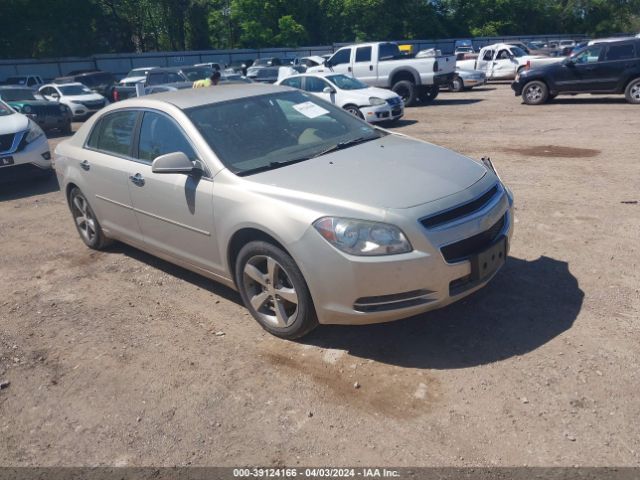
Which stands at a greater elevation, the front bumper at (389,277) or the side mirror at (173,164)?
the side mirror at (173,164)

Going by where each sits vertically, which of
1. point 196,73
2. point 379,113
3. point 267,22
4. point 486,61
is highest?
point 379,113

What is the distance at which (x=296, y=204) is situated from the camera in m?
3.68

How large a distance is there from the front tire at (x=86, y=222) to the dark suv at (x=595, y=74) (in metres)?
14.6

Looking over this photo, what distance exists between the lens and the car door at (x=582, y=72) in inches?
625

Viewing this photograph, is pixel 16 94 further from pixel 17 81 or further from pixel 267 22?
pixel 267 22

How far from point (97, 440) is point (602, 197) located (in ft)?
19.8

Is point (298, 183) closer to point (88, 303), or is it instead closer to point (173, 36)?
point (88, 303)

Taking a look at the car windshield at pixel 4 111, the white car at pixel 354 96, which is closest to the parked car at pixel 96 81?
the white car at pixel 354 96

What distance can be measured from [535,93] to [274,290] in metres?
15.6

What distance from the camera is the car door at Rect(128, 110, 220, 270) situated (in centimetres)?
429

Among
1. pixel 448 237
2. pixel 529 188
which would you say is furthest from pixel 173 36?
pixel 448 237

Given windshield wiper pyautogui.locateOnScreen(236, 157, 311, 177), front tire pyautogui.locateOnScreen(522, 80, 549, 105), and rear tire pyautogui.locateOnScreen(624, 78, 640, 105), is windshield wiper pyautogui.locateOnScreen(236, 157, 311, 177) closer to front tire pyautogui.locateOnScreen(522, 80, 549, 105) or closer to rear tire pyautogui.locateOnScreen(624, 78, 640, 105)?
rear tire pyautogui.locateOnScreen(624, 78, 640, 105)

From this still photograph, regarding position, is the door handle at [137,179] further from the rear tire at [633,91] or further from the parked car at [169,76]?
the parked car at [169,76]

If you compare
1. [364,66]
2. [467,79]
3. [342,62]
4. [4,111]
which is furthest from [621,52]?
[4,111]
